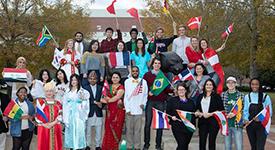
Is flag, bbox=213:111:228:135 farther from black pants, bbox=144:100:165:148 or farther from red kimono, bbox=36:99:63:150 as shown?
red kimono, bbox=36:99:63:150

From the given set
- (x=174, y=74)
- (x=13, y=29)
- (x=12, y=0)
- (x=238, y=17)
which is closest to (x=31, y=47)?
(x=13, y=29)

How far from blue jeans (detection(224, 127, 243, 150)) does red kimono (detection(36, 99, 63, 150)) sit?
136 inches

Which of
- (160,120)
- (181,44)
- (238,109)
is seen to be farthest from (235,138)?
(181,44)

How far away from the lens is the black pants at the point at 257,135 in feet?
28.3

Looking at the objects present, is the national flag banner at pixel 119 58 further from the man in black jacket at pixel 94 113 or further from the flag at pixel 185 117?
the flag at pixel 185 117

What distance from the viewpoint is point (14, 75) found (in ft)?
32.0

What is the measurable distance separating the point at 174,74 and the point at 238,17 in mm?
11162

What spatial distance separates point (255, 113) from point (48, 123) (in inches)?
164

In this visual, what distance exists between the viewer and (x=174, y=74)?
10.7 meters

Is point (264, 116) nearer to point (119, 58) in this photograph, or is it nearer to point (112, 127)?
point (112, 127)

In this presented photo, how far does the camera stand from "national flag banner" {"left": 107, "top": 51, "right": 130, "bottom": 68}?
1088 centimetres

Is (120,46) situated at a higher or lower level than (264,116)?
higher

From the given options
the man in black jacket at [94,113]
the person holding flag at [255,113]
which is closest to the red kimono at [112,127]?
the man in black jacket at [94,113]

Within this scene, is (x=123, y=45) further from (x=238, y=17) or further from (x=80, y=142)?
(x=238, y=17)
